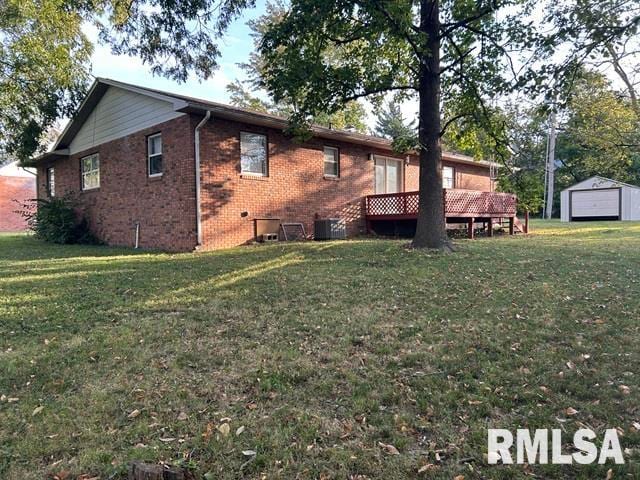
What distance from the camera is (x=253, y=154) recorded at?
12.4 metres

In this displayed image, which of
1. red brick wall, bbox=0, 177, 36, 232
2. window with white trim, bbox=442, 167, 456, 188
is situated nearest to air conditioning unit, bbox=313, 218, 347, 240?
window with white trim, bbox=442, 167, 456, 188

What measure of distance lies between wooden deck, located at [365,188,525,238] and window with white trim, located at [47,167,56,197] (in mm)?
13289

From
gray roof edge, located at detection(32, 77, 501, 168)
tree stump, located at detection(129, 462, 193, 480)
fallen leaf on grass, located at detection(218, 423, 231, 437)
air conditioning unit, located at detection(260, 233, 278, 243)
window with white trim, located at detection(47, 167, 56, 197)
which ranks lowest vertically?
fallen leaf on grass, located at detection(218, 423, 231, 437)

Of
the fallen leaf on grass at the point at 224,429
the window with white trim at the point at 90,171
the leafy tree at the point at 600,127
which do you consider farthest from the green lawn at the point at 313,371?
the window with white trim at the point at 90,171

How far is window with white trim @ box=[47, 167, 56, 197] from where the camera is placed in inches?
719

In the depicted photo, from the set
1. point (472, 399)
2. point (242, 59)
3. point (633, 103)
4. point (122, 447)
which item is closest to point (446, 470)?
point (472, 399)

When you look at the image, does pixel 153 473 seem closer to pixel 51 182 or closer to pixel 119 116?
pixel 119 116

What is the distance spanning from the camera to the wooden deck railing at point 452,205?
13977 mm

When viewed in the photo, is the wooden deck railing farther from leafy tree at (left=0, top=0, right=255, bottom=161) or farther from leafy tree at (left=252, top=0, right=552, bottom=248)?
leafy tree at (left=0, top=0, right=255, bottom=161)

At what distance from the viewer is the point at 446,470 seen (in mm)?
2424

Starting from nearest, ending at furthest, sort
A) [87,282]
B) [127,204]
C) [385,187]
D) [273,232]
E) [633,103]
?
[87,282], [633,103], [273,232], [127,204], [385,187]

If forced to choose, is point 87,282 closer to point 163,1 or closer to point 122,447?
point 122,447

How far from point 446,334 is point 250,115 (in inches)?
355

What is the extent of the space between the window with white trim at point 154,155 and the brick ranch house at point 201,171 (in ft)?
0.10
